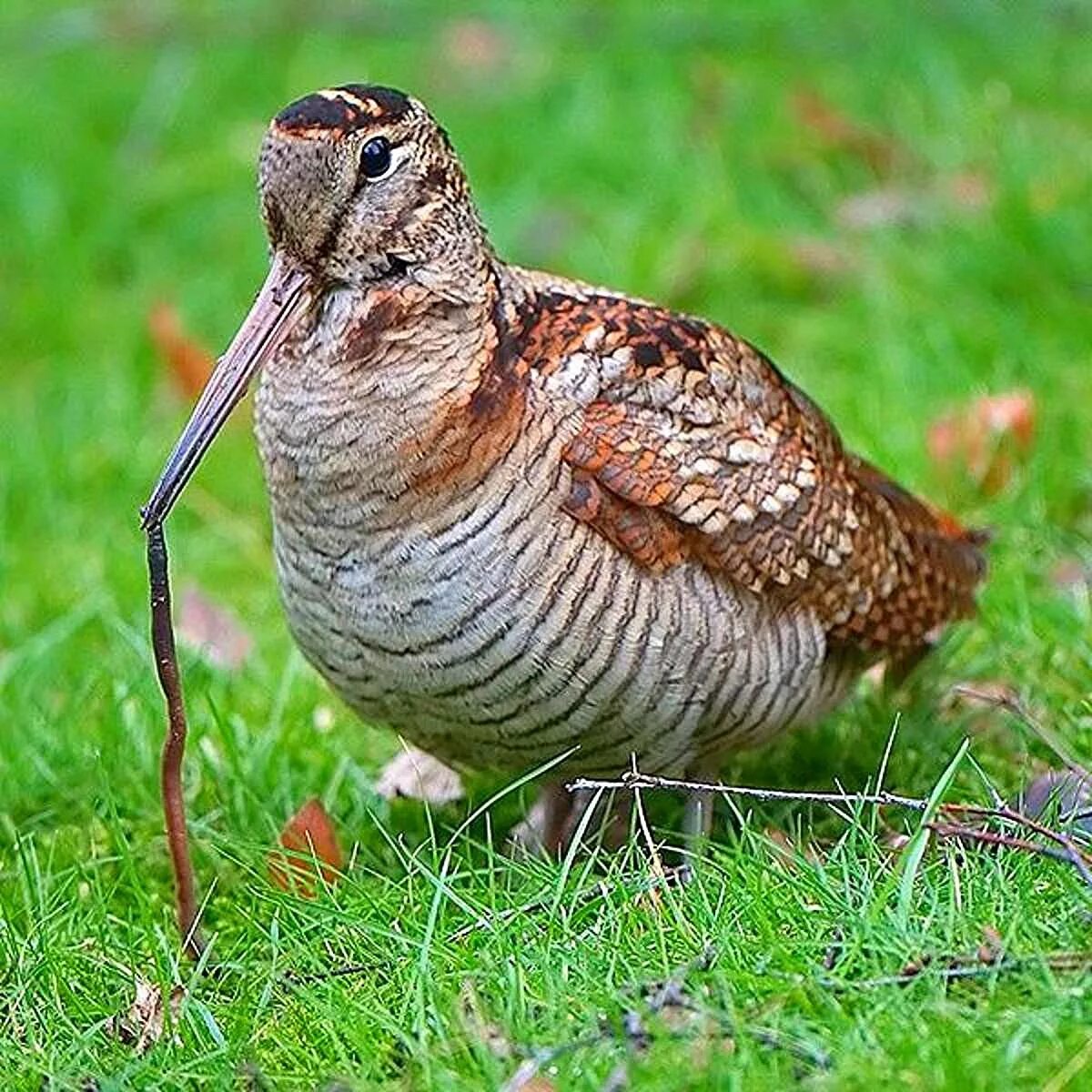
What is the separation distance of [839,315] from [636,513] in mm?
2921

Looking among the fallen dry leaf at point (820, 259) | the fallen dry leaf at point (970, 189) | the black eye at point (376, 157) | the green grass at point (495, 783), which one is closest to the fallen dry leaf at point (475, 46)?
the green grass at point (495, 783)

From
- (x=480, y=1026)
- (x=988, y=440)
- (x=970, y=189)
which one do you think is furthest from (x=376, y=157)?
(x=970, y=189)

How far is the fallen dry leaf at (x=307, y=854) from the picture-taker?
12.9 ft

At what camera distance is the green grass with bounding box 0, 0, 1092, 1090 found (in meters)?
3.29

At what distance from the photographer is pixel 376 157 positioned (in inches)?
150

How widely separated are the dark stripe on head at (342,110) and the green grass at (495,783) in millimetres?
1177

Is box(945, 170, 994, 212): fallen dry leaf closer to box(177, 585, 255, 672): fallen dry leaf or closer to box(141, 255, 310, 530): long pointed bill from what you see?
box(177, 585, 255, 672): fallen dry leaf

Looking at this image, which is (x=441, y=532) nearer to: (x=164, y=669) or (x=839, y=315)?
(x=164, y=669)

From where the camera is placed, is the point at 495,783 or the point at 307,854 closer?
the point at 307,854

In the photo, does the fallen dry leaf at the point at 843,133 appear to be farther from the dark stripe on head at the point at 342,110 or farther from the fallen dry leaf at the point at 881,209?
A: the dark stripe on head at the point at 342,110

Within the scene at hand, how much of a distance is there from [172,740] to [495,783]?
0.93 m

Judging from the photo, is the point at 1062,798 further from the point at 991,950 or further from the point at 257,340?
the point at 257,340

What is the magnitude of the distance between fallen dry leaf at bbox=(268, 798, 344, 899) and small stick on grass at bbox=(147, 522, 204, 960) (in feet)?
0.55

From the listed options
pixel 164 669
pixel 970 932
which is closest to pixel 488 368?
pixel 164 669
